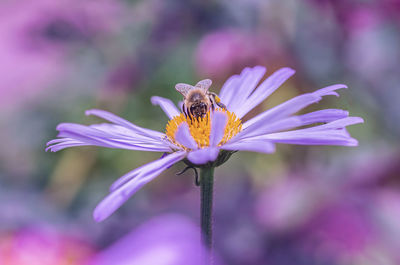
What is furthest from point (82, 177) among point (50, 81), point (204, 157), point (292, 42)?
point (204, 157)

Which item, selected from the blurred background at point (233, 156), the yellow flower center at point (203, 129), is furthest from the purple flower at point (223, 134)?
the blurred background at point (233, 156)

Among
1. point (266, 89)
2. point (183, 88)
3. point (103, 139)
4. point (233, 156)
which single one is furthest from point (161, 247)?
point (233, 156)

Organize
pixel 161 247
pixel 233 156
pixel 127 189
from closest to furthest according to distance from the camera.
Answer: pixel 161 247
pixel 127 189
pixel 233 156

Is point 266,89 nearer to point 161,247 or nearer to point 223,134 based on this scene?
point 223,134

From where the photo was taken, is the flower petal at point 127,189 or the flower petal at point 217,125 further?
the flower petal at point 217,125

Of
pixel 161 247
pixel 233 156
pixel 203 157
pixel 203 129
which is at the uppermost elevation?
pixel 233 156

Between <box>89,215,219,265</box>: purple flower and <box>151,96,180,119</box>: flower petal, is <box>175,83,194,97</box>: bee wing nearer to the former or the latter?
<box>151,96,180,119</box>: flower petal

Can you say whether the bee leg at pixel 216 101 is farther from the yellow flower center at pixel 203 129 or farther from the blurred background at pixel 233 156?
the blurred background at pixel 233 156
